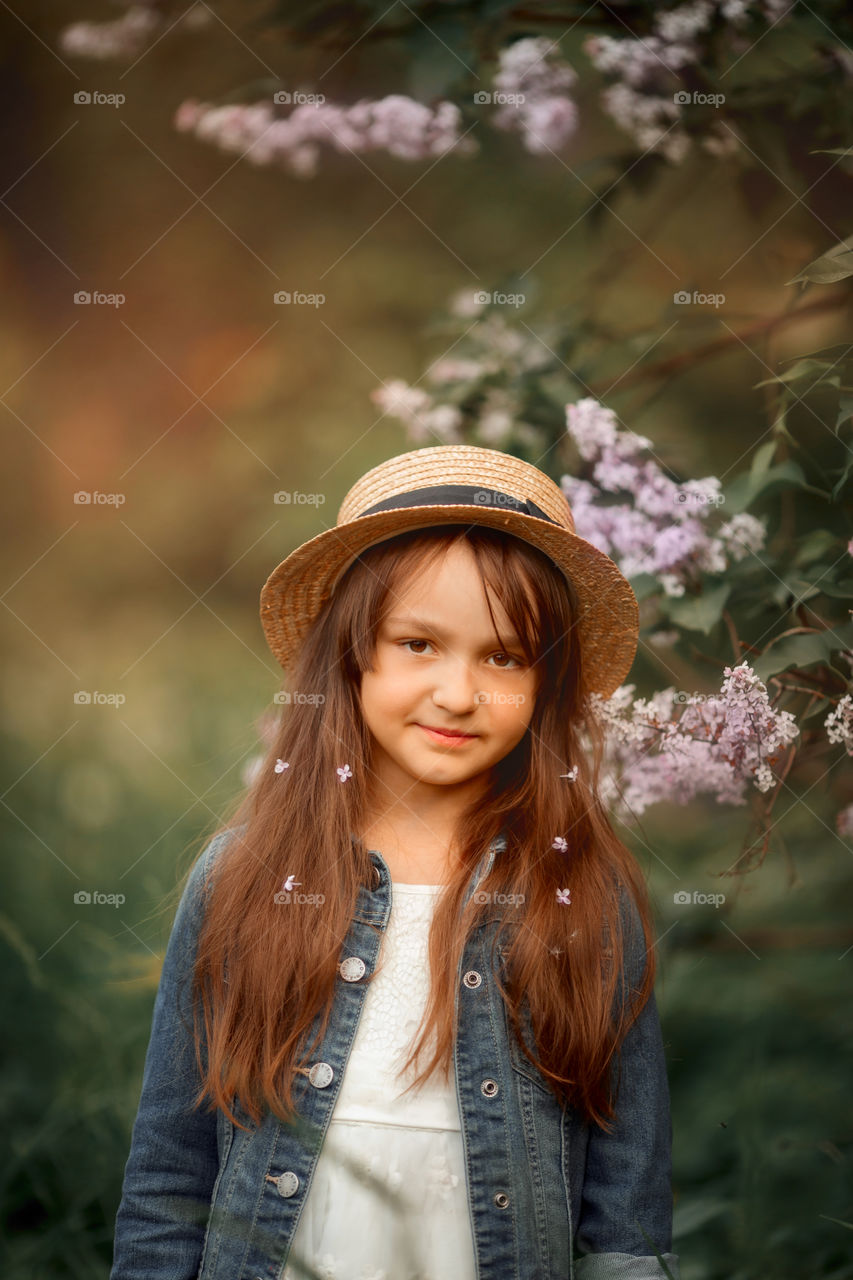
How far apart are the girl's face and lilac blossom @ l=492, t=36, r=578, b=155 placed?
98cm

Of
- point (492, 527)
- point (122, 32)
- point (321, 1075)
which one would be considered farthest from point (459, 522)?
point (122, 32)

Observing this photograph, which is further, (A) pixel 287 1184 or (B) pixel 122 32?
(B) pixel 122 32

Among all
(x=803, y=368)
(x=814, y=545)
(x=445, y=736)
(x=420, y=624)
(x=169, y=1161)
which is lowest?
(x=169, y=1161)

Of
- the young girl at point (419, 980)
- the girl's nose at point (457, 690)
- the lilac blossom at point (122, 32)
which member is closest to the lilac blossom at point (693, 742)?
the young girl at point (419, 980)

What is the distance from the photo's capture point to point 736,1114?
183 centimetres

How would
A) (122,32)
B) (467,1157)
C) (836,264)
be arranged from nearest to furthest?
(467,1157), (836,264), (122,32)

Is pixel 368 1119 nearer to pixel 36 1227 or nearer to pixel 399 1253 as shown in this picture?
pixel 399 1253

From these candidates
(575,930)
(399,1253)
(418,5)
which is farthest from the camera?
(418,5)

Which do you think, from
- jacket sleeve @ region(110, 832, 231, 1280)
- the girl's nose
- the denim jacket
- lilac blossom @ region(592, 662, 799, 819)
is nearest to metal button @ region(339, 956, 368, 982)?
the denim jacket

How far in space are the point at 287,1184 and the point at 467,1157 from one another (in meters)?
0.19

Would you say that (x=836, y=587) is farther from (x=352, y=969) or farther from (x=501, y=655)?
(x=352, y=969)

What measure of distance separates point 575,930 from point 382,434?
97 cm

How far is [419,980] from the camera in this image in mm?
1210

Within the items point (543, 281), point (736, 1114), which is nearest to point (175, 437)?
point (543, 281)
